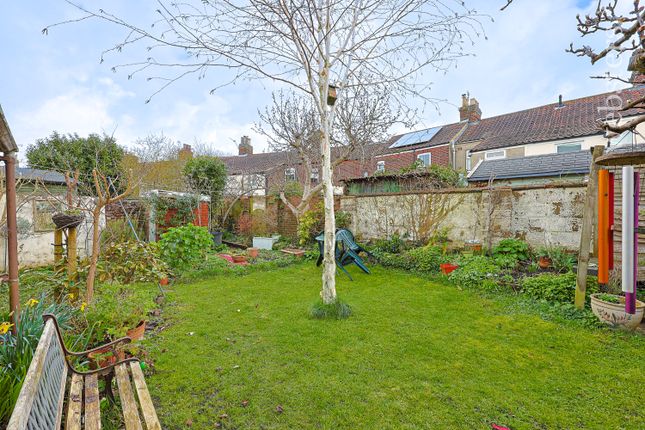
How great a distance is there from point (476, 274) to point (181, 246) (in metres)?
6.16

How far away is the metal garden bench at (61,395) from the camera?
137cm

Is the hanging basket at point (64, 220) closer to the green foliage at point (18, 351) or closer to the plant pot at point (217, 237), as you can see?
the green foliage at point (18, 351)

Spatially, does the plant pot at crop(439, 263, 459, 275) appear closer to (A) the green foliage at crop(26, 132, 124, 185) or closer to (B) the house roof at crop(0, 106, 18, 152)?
(B) the house roof at crop(0, 106, 18, 152)

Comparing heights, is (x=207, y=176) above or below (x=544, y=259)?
above

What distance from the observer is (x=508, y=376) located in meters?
2.98

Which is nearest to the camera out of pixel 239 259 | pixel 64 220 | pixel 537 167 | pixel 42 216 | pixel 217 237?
pixel 64 220

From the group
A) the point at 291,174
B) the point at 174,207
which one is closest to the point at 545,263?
the point at 174,207

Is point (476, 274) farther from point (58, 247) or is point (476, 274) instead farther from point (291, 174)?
point (291, 174)

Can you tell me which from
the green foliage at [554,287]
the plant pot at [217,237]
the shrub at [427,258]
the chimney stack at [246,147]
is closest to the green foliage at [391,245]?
the shrub at [427,258]

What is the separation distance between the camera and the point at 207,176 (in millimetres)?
12273

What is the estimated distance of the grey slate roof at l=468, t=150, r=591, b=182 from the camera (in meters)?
10.2

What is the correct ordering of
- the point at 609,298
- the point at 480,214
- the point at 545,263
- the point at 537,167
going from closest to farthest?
1. the point at 609,298
2. the point at 545,263
3. the point at 480,214
4. the point at 537,167

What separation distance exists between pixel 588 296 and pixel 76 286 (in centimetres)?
697

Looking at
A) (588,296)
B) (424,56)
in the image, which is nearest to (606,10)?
(424,56)
